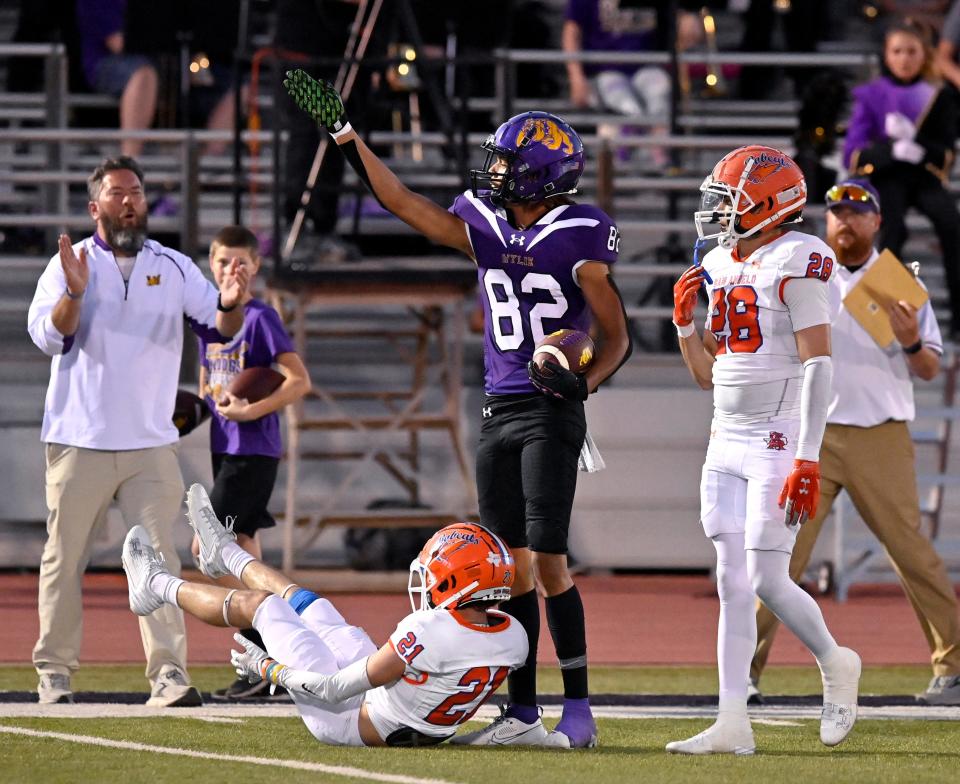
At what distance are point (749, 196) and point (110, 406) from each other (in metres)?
2.69

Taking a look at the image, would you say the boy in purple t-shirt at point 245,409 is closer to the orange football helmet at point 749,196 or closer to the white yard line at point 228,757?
the white yard line at point 228,757

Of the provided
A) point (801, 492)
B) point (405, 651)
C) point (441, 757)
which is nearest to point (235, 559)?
point (405, 651)

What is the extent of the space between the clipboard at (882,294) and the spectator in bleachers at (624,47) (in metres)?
6.79

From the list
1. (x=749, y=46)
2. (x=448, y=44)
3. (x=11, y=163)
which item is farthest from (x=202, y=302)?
(x=749, y=46)

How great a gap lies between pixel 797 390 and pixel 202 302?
264 centimetres

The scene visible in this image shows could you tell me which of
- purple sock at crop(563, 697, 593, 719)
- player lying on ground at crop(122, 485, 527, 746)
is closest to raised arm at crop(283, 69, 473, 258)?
player lying on ground at crop(122, 485, 527, 746)

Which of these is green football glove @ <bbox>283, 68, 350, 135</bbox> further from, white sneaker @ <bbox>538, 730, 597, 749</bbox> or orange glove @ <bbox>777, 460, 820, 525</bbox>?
white sneaker @ <bbox>538, 730, 597, 749</bbox>

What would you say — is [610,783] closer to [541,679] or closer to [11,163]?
[541,679]

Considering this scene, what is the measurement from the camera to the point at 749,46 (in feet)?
50.2

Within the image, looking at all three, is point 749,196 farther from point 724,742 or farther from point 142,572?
point 142,572

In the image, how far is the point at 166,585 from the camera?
5980mm

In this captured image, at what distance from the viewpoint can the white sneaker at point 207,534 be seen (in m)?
6.12

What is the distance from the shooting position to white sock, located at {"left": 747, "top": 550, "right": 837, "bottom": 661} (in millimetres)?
5652

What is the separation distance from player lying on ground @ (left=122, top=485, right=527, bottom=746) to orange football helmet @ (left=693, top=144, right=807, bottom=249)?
1291 millimetres
